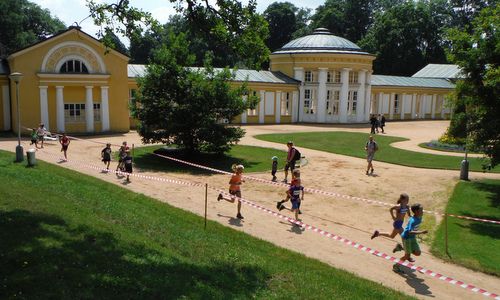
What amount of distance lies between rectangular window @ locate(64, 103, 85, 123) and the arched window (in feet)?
7.58

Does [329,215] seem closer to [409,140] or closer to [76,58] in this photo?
[409,140]

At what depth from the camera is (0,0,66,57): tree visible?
62906 millimetres

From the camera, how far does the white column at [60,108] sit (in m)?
32.3

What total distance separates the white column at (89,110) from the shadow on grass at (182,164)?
385 inches

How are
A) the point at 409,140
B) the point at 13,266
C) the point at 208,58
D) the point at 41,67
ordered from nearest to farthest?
the point at 13,266 → the point at 208,58 → the point at 41,67 → the point at 409,140

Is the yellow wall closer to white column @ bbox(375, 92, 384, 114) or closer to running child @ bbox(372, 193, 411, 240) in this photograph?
running child @ bbox(372, 193, 411, 240)

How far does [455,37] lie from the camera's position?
16.2 meters

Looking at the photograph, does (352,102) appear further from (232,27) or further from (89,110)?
(232,27)

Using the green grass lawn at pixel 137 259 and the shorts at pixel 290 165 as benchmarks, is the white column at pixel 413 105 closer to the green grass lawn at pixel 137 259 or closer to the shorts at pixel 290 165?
the shorts at pixel 290 165

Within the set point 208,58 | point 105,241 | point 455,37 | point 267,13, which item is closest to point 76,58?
point 208,58

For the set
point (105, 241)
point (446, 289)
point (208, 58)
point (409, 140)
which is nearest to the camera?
point (105, 241)

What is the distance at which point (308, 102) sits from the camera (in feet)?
157

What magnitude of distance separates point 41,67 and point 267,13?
54.7 meters

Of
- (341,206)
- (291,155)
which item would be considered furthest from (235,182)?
(291,155)
